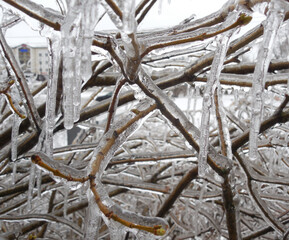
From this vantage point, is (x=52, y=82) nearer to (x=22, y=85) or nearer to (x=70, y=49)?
(x=70, y=49)

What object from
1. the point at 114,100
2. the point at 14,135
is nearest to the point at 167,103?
the point at 114,100

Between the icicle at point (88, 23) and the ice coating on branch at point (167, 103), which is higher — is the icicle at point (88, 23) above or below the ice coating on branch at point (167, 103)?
above

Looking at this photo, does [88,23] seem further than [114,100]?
No

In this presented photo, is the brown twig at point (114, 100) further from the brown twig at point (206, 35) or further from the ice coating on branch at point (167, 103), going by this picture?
the brown twig at point (206, 35)

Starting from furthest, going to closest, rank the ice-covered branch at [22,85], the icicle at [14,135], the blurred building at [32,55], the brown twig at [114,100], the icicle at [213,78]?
the blurred building at [32,55] → the icicle at [14,135] → the ice-covered branch at [22,85] → the brown twig at [114,100] → the icicle at [213,78]

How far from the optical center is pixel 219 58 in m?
0.86

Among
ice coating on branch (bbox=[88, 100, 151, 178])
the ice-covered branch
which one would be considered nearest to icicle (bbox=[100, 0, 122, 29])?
ice coating on branch (bbox=[88, 100, 151, 178])

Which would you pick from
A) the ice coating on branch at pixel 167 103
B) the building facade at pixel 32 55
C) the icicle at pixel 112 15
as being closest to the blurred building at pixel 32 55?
the building facade at pixel 32 55

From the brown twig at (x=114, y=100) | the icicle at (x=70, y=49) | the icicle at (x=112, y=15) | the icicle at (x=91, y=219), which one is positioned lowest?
the icicle at (x=91, y=219)

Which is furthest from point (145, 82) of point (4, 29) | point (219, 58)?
point (4, 29)

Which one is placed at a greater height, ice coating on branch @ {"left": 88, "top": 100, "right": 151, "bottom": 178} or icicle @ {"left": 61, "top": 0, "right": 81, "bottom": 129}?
icicle @ {"left": 61, "top": 0, "right": 81, "bottom": 129}

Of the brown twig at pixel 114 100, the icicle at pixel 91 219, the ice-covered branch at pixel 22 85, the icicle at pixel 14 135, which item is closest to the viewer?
the icicle at pixel 91 219

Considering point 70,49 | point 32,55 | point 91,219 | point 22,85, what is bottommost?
point 91,219

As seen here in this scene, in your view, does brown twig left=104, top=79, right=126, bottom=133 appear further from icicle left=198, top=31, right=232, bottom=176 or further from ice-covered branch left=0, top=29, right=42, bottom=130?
ice-covered branch left=0, top=29, right=42, bottom=130
